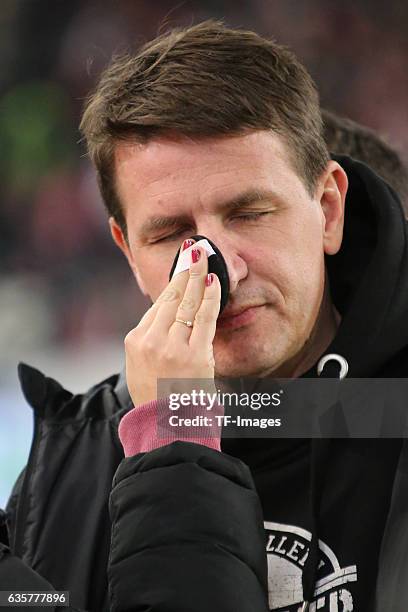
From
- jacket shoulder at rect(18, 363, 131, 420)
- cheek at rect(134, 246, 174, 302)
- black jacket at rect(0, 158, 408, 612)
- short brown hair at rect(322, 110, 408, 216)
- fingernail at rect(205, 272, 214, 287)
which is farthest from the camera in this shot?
short brown hair at rect(322, 110, 408, 216)

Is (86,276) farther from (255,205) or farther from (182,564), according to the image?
(182,564)

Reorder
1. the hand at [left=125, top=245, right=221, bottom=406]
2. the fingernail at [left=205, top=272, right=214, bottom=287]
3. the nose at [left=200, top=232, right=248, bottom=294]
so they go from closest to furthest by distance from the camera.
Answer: the hand at [left=125, top=245, right=221, bottom=406] < the fingernail at [left=205, top=272, right=214, bottom=287] < the nose at [left=200, top=232, right=248, bottom=294]

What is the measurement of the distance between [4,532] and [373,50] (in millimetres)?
3662

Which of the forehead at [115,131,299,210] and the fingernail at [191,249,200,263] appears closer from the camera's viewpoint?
the fingernail at [191,249,200,263]

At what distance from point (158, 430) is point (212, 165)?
1.83 feet

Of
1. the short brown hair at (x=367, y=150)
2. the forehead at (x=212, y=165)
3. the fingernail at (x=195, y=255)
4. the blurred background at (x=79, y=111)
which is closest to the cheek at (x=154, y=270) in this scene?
the forehead at (x=212, y=165)

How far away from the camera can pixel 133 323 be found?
437cm

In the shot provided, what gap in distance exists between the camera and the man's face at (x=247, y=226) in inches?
66.1

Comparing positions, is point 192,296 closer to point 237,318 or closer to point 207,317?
point 207,317

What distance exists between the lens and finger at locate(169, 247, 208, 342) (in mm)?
1432

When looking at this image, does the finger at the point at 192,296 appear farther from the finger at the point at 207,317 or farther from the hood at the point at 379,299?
the hood at the point at 379,299

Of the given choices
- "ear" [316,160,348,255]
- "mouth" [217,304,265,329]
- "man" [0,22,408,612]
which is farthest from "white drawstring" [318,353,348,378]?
"ear" [316,160,348,255]

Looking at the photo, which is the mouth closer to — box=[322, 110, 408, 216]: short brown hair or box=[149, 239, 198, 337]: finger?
box=[149, 239, 198, 337]: finger

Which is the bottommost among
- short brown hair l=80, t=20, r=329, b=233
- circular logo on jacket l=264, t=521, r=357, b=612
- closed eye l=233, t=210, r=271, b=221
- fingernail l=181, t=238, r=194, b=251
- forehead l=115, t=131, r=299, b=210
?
circular logo on jacket l=264, t=521, r=357, b=612
